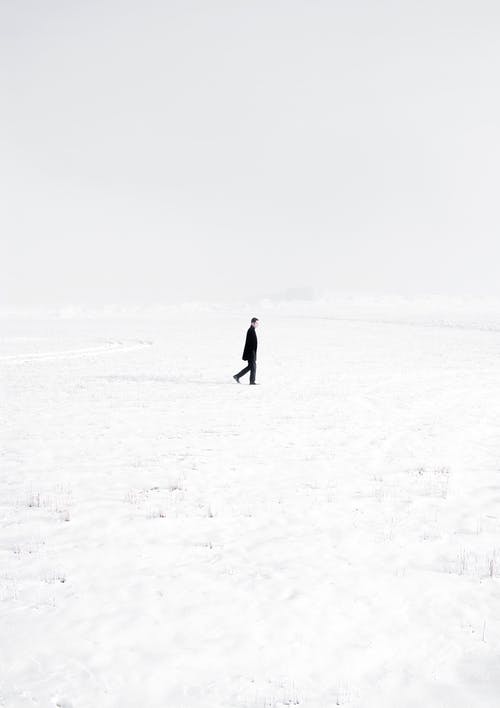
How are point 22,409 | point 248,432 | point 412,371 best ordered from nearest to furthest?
point 248,432 → point 22,409 → point 412,371

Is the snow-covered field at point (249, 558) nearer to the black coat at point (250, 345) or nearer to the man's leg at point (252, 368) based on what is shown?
the man's leg at point (252, 368)

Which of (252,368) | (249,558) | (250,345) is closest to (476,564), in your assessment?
(249,558)

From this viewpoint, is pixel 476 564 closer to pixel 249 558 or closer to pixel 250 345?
pixel 249 558

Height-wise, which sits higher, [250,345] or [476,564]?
[250,345]

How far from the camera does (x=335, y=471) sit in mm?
12047

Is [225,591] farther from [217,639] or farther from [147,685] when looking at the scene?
[147,685]

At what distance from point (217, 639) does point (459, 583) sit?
3.19 m

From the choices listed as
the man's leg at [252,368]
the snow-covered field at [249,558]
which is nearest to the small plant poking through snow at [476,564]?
the snow-covered field at [249,558]

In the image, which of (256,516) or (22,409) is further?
(22,409)

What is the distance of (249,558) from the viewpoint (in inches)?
310

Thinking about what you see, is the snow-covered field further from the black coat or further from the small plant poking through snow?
the black coat

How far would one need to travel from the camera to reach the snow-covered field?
5.38 meters

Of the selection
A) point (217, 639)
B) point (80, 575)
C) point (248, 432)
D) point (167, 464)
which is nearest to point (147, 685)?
point (217, 639)

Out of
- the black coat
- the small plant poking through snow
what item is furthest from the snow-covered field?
the black coat
